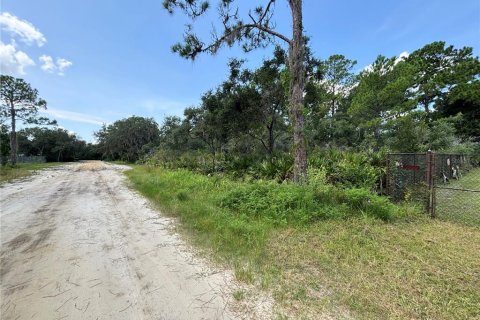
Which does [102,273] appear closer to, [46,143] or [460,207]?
[460,207]

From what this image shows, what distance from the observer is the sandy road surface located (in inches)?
96.3

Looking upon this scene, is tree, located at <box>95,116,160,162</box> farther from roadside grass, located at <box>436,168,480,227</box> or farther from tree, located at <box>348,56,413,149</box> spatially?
roadside grass, located at <box>436,168,480,227</box>

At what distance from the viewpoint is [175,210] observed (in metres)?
6.28

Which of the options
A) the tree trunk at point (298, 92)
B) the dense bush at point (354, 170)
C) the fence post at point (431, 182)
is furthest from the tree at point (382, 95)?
the fence post at point (431, 182)

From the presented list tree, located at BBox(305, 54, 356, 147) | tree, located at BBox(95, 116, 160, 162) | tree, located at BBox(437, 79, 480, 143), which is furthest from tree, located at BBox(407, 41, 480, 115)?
tree, located at BBox(95, 116, 160, 162)

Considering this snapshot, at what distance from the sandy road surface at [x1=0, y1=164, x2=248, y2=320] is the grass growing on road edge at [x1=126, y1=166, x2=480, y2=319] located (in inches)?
17.6

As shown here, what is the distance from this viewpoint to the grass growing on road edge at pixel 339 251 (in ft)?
8.34

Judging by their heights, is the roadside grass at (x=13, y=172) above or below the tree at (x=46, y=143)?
below

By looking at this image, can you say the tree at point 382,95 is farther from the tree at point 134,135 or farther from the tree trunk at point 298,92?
the tree at point 134,135

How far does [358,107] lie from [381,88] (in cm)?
265

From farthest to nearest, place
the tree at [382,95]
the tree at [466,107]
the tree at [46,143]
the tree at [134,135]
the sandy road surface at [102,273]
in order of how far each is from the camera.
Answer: the tree at [46,143] → the tree at [134,135] → the tree at [466,107] → the tree at [382,95] → the sandy road surface at [102,273]

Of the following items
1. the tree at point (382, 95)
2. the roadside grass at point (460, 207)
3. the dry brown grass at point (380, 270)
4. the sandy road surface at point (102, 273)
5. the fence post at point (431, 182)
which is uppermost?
the tree at point (382, 95)

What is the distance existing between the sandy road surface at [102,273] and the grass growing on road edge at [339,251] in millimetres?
448

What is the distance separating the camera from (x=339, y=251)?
12.2 feet
